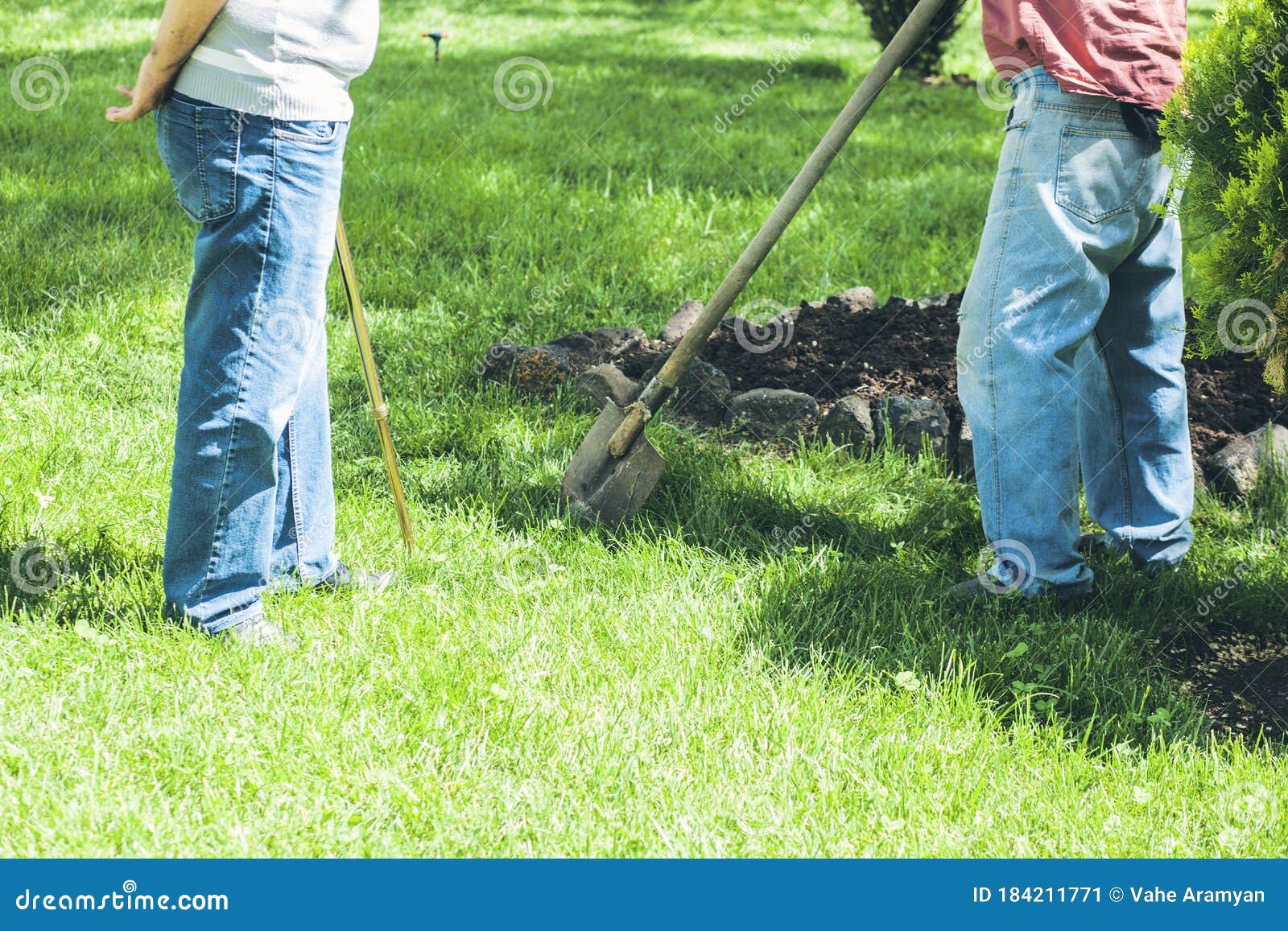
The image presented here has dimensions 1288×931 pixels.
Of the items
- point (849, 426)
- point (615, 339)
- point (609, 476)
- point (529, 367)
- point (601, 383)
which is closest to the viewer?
point (609, 476)

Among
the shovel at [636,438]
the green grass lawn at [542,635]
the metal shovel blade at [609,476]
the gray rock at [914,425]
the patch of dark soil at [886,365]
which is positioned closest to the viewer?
the green grass lawn at [542,635]

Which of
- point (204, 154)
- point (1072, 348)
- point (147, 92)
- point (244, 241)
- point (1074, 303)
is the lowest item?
point (1072, 348)

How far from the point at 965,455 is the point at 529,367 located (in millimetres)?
1520

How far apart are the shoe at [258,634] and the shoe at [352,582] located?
268 millimetres

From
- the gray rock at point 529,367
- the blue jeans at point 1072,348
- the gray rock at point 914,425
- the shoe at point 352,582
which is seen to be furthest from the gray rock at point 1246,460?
the shoe at point 352,582

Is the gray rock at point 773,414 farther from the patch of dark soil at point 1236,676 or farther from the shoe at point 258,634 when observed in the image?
the shoe at point 258,634

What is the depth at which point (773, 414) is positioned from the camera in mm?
3980

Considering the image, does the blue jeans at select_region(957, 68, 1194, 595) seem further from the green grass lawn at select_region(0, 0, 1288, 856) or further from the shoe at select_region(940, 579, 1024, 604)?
the green grass lawn at select_region(0, 0, 1288, 856)

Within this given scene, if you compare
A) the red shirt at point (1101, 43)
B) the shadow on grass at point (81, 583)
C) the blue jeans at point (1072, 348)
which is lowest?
the shadow on grass at point (81, 583)

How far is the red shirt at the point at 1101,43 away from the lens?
2750 millimetres

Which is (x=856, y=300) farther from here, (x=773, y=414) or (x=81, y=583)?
(x=81, y=583)

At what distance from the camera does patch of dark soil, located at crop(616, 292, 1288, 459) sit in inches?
162

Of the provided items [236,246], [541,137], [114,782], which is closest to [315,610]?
[114,782]

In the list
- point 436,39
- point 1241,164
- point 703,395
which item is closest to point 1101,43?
point 1241,164
